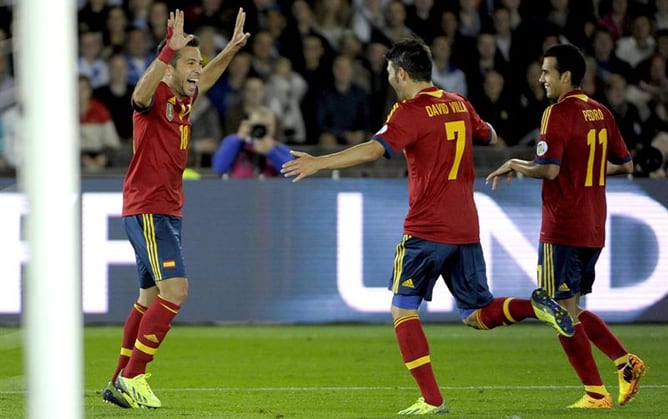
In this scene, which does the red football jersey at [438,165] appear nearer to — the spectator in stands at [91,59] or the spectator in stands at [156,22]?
the spectator in stands at [91,59]

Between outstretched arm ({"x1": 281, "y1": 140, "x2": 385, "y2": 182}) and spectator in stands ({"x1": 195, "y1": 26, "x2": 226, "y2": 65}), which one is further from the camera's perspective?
spectator in stands ({"x1": 195, "y1": 26, "x2": 226, "y2": 65})

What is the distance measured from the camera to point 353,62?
14102 millimetres

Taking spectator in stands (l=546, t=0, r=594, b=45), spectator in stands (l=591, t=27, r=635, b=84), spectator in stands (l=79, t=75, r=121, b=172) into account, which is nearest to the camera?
spectator in stands (l=79, t=75, r=121, b=172)

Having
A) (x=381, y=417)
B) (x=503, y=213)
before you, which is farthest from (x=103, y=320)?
(x=381, y=417)

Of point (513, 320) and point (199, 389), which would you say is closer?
point (513, 320)

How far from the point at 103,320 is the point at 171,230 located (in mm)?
4705

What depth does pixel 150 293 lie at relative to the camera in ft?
25.3

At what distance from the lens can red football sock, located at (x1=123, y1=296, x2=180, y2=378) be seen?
7.27 m

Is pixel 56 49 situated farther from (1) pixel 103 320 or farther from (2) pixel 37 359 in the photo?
(1) pixel 103 320

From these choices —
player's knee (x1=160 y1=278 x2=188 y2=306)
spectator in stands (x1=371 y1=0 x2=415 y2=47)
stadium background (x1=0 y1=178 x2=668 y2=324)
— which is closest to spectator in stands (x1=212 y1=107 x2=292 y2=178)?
stadium background (x1=0 y1=178 x2=668 y2=324)

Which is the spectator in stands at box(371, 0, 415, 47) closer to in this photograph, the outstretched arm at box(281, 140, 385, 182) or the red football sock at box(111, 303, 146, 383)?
the red football sock at box(111, 303, 146, 383)

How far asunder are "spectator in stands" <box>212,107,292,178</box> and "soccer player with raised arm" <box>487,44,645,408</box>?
5.08 metres

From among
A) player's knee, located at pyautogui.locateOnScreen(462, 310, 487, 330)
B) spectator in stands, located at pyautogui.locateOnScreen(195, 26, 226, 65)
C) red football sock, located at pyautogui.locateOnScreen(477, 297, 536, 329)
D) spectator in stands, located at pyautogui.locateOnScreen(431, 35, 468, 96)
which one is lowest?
player's knee, located at pyautogui.locateOnScreen(462, 310, 487, 330)

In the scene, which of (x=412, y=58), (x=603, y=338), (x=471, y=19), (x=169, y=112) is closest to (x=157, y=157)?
(x=169, y=112)
